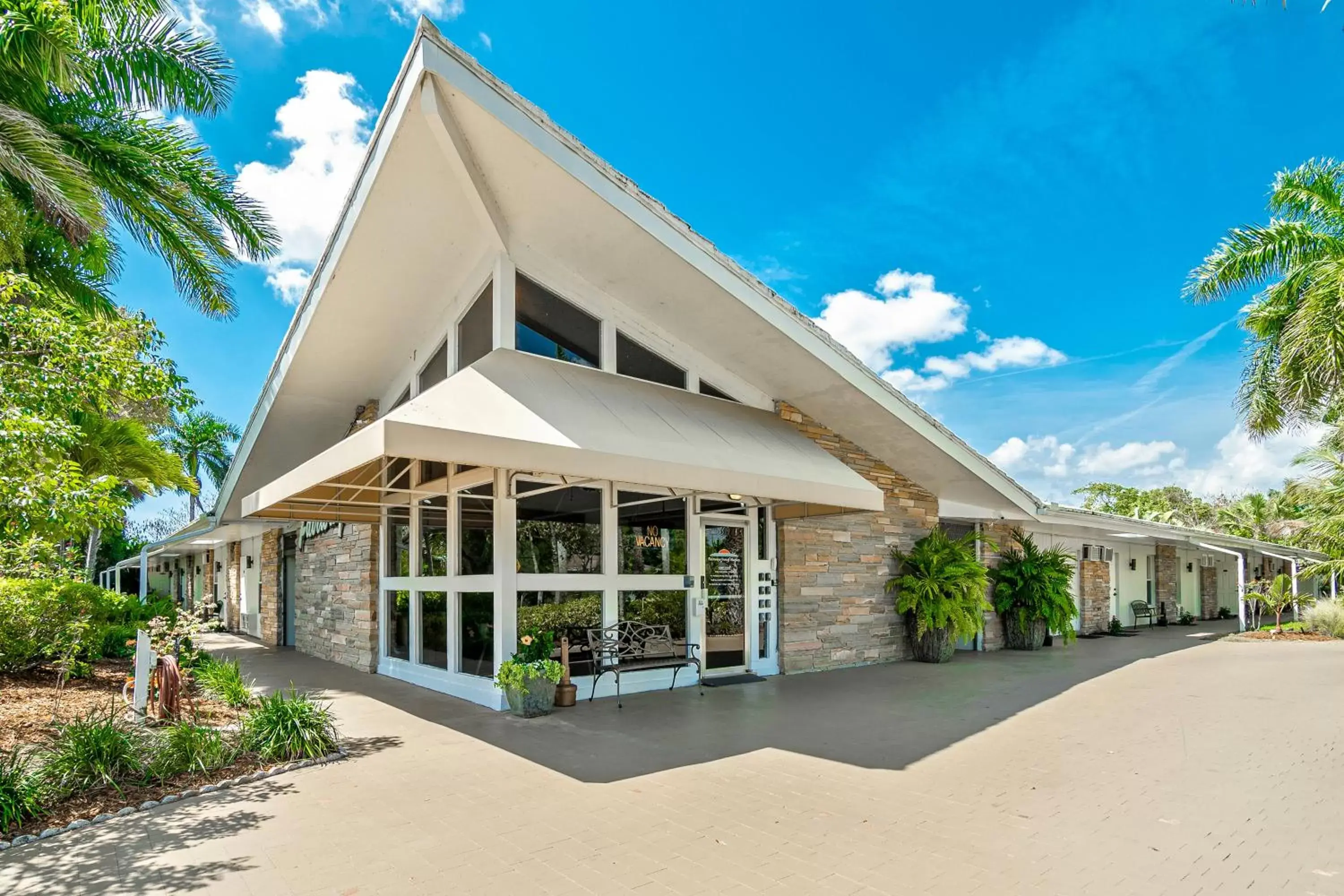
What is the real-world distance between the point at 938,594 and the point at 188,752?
33.8 feet

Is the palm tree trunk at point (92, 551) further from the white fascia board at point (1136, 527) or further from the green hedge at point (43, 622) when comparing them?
the white fascia board at point (1136, 527)

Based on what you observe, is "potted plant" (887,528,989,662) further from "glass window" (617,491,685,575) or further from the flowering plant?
the flowering plant

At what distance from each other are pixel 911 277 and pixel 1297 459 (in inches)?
591

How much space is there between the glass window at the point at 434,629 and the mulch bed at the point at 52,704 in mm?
2456

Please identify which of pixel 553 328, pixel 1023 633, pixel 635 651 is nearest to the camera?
pixel 553 328

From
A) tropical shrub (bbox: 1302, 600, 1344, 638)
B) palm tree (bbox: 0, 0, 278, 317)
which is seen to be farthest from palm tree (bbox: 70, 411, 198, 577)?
tropical shrub (bbox: 1302, 600, 1344, 638)

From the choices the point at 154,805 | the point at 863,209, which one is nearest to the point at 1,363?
the point at 154,805

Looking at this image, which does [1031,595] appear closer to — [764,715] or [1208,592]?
[764,715]

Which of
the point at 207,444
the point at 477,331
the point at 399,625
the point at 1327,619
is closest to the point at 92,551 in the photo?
the point at 207,444

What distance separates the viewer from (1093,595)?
19516mm

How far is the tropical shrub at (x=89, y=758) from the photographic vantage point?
544 cm

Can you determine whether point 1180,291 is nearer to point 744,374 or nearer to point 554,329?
point 744,374

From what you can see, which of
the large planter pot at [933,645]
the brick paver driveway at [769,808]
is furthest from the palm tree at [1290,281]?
the brick paver driveway at [769,808]

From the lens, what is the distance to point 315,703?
7172mm
